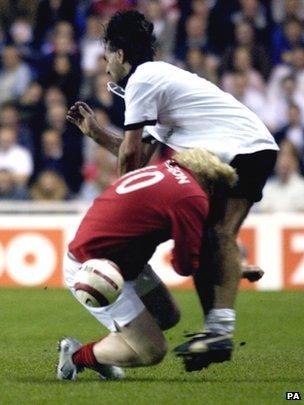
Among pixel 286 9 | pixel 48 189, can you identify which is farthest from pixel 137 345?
pixel 286 9

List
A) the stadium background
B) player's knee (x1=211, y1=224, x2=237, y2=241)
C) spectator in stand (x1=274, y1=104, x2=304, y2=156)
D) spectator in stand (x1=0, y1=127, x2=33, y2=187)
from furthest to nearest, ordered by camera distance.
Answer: spectator in stand (x1=274, y1=104, x2=304, y2=156), spectator in stand (x1=0, y1=127, x2=33, y2=187), the stadium background, player's knee (x1=211, y1=224, x2=237, y2=241)

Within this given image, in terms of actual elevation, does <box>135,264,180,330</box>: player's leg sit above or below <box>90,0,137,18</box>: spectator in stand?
above

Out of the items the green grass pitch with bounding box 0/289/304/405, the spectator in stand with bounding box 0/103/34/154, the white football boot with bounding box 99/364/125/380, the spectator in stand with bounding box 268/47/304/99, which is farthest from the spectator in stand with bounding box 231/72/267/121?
the white football boot with bounding box 99/364/125/380

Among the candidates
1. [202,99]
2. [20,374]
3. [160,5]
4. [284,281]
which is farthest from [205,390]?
[160,5]

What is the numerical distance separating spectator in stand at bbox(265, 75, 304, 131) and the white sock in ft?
27.8

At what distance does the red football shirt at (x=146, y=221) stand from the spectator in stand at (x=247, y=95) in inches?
349

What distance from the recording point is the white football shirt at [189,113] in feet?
24.4

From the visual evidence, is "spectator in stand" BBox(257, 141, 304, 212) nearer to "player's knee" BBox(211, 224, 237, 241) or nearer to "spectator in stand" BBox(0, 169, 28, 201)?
"spectator in stand" BBox(0, 169, 28, 201)

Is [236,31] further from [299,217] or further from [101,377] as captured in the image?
[101,377]

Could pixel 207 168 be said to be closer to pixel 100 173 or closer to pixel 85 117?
pixel 85 117

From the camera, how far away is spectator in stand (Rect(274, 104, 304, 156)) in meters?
15.5

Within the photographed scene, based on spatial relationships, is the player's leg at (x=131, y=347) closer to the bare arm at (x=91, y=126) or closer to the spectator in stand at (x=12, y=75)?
the bare arm at (x=91, y=126)

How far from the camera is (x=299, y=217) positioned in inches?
546

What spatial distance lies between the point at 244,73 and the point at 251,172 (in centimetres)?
849
